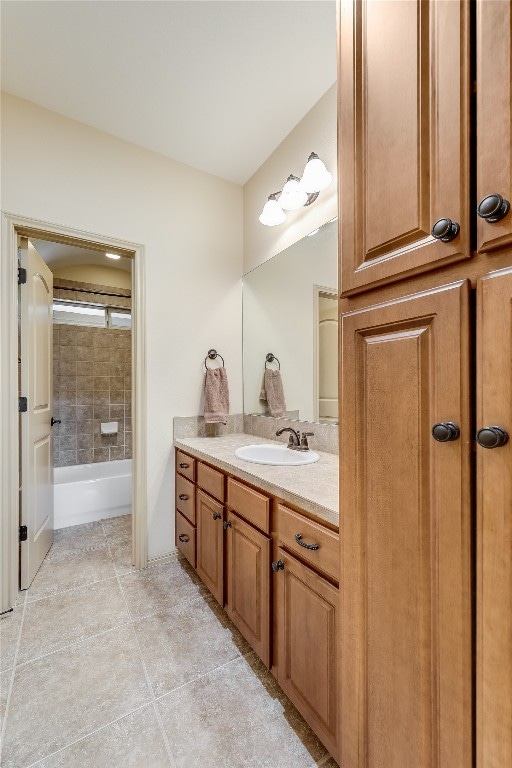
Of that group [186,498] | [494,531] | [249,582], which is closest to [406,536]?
[494,531]

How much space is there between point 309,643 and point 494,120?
1.30m

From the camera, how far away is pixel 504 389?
1.53 ft

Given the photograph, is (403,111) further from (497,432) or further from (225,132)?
(225,132)

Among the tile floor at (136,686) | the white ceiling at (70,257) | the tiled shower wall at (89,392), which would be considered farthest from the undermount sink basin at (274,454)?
the tiled shower wall at (89,392)

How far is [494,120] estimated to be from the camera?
47 centimetres

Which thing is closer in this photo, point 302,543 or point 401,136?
point 401,136

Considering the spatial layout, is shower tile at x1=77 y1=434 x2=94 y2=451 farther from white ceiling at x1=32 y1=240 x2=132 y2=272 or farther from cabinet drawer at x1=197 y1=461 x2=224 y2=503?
cabinet drawer at x1=197 y1=461 x2=224 y2=503

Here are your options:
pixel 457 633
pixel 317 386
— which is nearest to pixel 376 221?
pixel 457 633

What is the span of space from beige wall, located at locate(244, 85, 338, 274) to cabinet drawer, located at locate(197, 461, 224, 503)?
4.70 feet

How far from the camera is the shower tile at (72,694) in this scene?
109 centimetres

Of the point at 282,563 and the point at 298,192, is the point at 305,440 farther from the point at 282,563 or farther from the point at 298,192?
the point at 298,192

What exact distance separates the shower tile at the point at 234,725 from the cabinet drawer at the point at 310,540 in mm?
624

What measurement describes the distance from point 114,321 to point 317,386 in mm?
2906

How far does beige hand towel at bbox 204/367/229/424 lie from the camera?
7.45 feet
